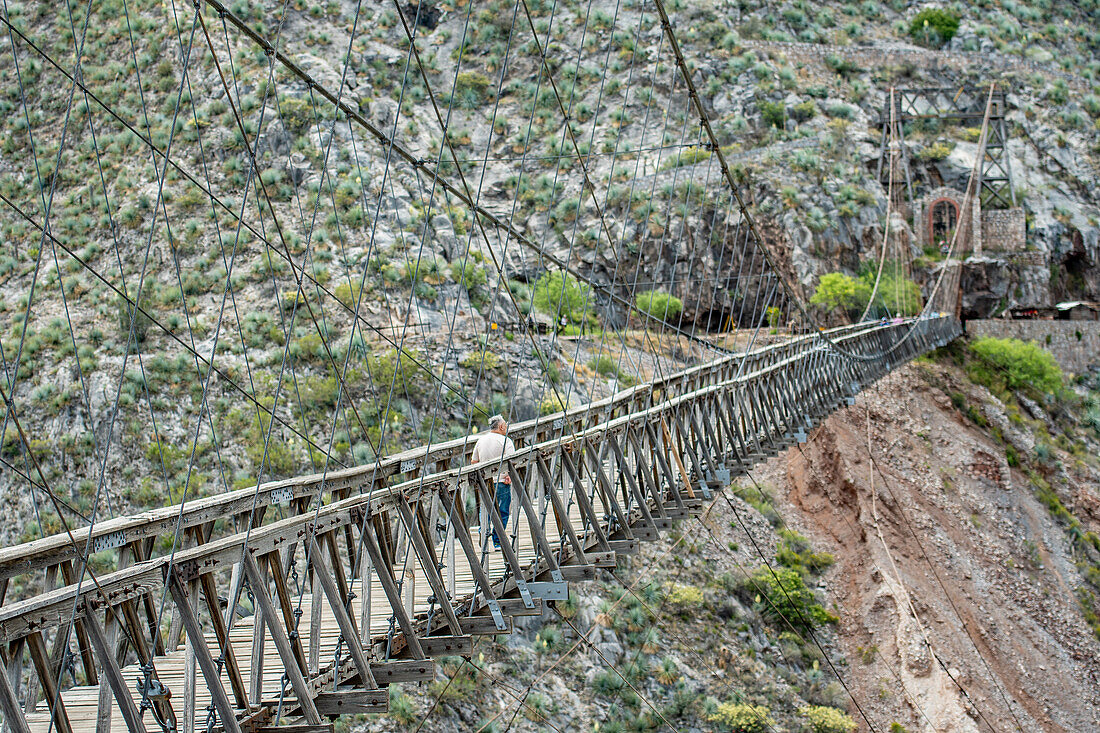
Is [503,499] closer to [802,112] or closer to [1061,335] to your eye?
[1061,335]

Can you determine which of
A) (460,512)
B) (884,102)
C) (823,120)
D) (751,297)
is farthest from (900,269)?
(460,512)

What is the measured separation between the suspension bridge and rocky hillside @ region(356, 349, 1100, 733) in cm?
227

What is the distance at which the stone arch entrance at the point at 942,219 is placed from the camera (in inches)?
1150

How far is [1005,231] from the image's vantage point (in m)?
28.6

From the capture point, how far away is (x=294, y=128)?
23.3 metres

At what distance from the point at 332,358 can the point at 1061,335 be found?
1003 inches

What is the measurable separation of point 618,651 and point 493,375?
225 inches

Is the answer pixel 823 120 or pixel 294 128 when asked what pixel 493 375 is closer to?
pixel 294 128

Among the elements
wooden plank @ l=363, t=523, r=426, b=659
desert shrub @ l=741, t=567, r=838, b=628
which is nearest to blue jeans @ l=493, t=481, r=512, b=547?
wooden plank @ l=363, t=523, r=426, b=659

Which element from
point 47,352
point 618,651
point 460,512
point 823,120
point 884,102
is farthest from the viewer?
point 884,102

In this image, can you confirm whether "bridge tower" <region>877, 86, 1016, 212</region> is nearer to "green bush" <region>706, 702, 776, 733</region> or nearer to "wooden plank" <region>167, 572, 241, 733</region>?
"green bush" <region>706, 702, 776, 733</region>

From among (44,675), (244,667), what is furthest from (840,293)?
(44,675)

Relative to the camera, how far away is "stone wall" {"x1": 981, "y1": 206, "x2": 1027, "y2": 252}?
2839 cm

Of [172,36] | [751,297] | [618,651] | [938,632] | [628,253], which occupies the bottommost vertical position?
[938,632]
